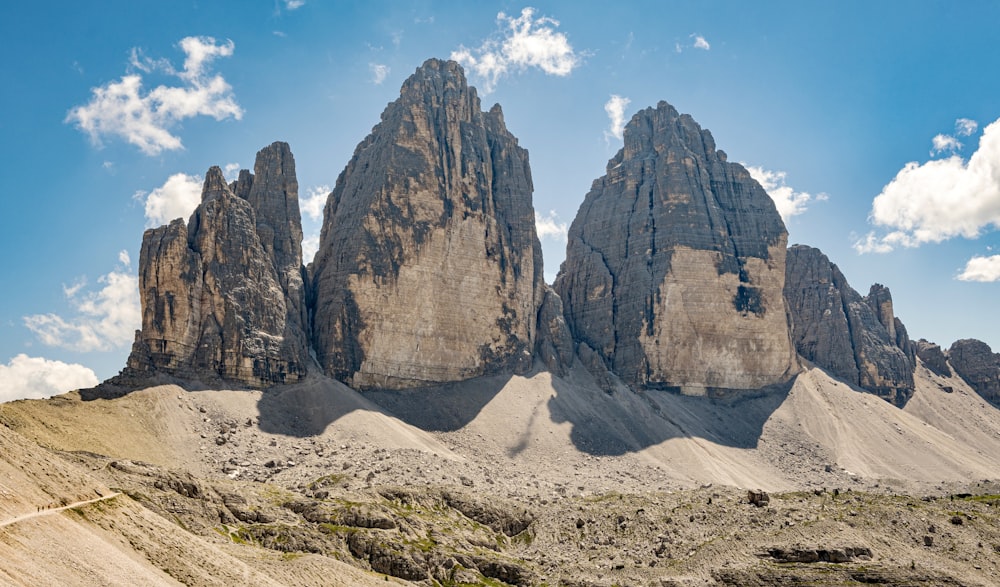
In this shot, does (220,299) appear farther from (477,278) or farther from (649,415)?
(649,415)

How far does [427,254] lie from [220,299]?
3461 cm

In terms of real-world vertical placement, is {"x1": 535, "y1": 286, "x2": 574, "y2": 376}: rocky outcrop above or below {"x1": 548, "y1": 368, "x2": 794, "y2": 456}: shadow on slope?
above

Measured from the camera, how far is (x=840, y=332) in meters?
184

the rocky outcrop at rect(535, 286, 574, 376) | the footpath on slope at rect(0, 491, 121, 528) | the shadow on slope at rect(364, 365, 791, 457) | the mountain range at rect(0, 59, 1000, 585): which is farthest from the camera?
the rocky outcrop at rect(535, 286, 574, 376)

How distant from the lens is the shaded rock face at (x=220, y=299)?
108312 mm

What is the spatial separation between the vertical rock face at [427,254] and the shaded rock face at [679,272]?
20.2 metres

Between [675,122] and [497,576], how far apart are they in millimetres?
133391

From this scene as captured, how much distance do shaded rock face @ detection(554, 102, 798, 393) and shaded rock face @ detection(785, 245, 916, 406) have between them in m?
22.1

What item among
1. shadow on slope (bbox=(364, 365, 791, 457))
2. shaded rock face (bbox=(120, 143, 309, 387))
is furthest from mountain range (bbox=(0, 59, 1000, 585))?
shadow on slope (bbox=(364, 365, 791, 457))

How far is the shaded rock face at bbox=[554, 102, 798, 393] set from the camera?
159m

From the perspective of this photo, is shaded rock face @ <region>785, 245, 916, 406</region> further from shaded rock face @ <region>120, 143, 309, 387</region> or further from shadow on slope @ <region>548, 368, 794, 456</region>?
shaded rock face @ <region>120, 143, 309, 387</region>

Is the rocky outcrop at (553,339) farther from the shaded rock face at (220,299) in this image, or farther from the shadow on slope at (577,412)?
the shaded rock face at (220,299)

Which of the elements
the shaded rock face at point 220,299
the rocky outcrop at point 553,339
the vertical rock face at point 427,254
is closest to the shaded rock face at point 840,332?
the rocky outcrop at point 553,339

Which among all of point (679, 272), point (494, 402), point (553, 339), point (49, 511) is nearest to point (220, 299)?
point (494, 402)
